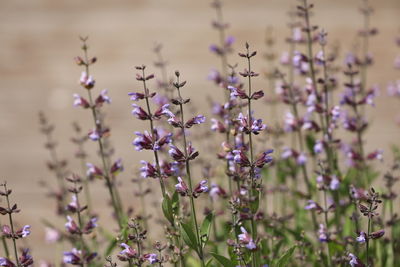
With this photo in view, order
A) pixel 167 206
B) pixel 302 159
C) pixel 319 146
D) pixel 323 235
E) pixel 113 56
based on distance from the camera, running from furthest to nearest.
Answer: pixel 113 56 < pixel 302 159 < pixel 319 146 < pixel 323 235 < pixel 167 206

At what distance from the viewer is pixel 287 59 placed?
1.75 m

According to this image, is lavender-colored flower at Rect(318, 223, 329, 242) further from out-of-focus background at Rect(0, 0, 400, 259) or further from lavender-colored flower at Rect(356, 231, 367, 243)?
out-of-focus background at Rect(0, 0, 400, 259)

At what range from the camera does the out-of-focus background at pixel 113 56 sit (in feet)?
9.89

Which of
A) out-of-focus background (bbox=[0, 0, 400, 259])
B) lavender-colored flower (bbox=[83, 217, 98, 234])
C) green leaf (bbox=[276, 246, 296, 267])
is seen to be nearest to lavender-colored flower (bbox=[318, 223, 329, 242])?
green leaf (bbox=[276, 246, 296, 267])

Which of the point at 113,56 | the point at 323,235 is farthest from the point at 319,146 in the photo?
the point at 113,56

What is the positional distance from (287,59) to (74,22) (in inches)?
92.7

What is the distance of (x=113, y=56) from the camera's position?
11.8 feet

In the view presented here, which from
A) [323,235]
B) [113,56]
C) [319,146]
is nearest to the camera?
[323,235]

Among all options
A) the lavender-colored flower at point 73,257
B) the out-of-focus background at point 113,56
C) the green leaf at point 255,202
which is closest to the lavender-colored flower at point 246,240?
the green leaf at point 255,202

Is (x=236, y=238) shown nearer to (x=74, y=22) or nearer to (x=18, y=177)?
(x=18, y=177)

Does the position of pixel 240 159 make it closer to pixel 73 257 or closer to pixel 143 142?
pixel 143 142

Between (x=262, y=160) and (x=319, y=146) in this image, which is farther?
(x=319, y=146)

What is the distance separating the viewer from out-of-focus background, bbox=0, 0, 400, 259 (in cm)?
301

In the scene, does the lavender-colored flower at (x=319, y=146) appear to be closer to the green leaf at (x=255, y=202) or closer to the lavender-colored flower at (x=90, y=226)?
the green leaf at (x=255, y=202)
